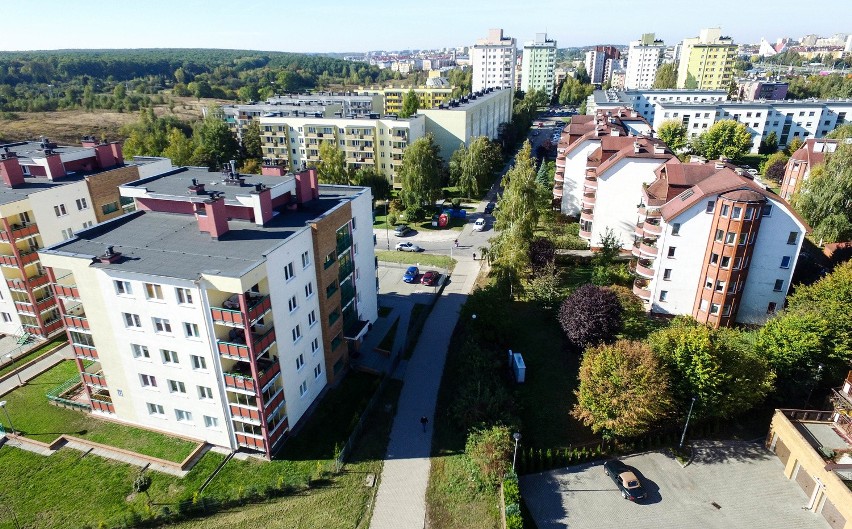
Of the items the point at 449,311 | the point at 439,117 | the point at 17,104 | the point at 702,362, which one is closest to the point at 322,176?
the point at 439,117

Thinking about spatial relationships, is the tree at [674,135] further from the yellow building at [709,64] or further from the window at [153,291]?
the window at [153,291]

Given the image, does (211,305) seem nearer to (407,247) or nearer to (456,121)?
(407,247)

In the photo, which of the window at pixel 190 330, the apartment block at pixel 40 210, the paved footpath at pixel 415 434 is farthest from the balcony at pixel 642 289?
the apartment block at pixel 40 210

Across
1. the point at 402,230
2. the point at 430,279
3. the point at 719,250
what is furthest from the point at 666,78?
the point at 430,279

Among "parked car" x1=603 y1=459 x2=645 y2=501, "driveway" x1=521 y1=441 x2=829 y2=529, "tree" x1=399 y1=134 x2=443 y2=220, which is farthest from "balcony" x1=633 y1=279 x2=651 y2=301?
"tree" x1=399 y1=134 x2=443 y2=220

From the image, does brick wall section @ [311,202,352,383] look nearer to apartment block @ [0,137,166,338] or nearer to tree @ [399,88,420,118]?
apartment block @ [0,137,166,338]

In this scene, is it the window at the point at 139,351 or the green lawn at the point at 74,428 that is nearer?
the window at the point at 139,351
